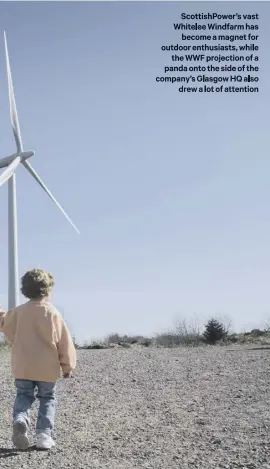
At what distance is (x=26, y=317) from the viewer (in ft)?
19.8

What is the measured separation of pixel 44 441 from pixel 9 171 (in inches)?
605

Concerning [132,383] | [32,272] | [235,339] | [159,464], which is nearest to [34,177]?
[235,339]

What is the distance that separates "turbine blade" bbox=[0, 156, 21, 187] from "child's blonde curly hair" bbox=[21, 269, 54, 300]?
1319 cm

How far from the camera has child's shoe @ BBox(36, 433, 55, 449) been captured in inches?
230

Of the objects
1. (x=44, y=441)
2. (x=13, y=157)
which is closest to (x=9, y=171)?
(x=13, y=157)

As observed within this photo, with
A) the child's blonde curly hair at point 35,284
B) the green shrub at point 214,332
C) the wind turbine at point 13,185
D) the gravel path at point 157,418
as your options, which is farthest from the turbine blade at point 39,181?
the child's blonde curly hair at point 35,284

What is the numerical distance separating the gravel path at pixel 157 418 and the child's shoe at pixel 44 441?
90 millimetres

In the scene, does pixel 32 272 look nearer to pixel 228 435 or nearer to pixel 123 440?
pixel 123 440

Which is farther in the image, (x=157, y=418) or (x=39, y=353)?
(x=157, y=418)

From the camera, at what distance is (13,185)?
20.2 m

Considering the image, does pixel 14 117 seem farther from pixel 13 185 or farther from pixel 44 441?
pixel 44 441

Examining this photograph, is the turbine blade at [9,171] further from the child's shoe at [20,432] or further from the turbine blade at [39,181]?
the child's shoe at [20,432]

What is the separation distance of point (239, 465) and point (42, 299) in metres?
2.40

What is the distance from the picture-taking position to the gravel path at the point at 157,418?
5484 mm
